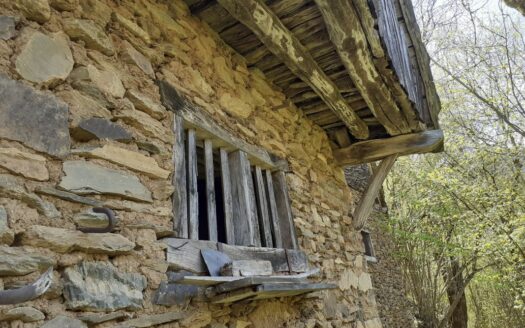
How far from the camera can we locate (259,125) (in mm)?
2627

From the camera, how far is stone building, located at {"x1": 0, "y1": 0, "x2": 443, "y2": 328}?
1182 mm

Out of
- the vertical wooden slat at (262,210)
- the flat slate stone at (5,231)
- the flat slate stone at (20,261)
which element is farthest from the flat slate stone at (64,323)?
the vertical wooden slat at (262,210)

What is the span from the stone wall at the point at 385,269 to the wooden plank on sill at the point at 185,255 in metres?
5.93

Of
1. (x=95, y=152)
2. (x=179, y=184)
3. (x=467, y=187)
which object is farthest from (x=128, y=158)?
(x=467, y=187)

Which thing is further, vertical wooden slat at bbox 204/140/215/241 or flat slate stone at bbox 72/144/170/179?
vertical wooden slat at bbox 204/140/215/241

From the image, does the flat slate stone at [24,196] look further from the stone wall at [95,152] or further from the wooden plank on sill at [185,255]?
the wooden plank on sill at [185,255]

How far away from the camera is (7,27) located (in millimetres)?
1231

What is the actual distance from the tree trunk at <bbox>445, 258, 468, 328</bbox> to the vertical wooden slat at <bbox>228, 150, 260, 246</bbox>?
24.1ft

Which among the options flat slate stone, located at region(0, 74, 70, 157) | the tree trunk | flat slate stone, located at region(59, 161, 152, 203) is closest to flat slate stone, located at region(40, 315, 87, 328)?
flat slate stone, located at region(59, 161, 152, 203)

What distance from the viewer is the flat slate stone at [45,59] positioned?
125cm

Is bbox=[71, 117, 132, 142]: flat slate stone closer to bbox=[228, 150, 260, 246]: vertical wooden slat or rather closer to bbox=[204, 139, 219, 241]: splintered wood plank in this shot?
bbox=[204, 139, 219, 241]: splintered wood plank

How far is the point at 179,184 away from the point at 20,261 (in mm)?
786

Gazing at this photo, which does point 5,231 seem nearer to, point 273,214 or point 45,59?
point 45,59

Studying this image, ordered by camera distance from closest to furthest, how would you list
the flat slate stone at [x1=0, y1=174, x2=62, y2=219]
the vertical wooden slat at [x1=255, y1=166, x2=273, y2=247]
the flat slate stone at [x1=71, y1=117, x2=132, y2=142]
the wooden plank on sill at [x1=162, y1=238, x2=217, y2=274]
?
the flat slate stone at [x1=0, y1=174, x2=62, y2=219] < the flat slate stone at [x1=71, y1=117, x2=132, y2=142] < the wooden plank on sill at [x1=162, y1=238, x2=217, y2=274] < the vertical wooden slat at [x1=255, y1=166, x2=273, y2=247]
